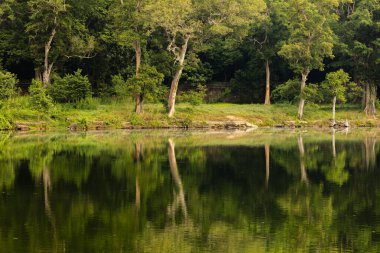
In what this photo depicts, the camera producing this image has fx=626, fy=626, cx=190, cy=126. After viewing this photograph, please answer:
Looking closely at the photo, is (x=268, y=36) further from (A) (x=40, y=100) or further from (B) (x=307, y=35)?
(A) (x=40, y=100)

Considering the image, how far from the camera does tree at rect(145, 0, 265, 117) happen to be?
169 feet

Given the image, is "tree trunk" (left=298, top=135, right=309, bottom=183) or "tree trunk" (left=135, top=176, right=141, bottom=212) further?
"tree trunk" (left=298, top=135, right=309, bottom=183)

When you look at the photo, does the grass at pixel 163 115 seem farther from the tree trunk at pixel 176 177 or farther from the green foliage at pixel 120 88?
the tree trunk at pixel 176 177

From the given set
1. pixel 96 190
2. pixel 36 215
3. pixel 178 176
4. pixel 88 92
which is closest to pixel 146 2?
pixel 88 92

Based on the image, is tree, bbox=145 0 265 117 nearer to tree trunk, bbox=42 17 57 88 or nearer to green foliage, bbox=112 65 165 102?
green foliage, bbox=112 65 165 102

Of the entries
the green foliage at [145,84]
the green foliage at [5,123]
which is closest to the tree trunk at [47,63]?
the green foliage at [145,84]

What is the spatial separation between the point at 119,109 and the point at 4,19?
14283mm

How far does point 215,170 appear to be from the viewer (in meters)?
24.7

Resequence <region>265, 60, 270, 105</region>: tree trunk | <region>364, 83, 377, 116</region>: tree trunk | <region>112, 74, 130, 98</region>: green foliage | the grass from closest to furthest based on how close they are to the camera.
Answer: the grass, <region>112, 74, 130, 98</region>: green foliage, <region>364, 83, 377, 116</region>: tree trunk, <region>265, 60, 270, 105</region>: tree trunk

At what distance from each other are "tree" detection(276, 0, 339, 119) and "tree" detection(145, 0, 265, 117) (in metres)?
5.23

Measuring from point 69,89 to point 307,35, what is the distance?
22752mm

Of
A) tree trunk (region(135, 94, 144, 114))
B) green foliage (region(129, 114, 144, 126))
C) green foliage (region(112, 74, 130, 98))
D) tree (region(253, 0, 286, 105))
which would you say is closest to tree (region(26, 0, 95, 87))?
green foliage (region(112, 74, 130, 98))

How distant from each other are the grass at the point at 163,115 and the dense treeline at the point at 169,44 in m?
1.02

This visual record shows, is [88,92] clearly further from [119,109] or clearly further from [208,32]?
[208,32]
